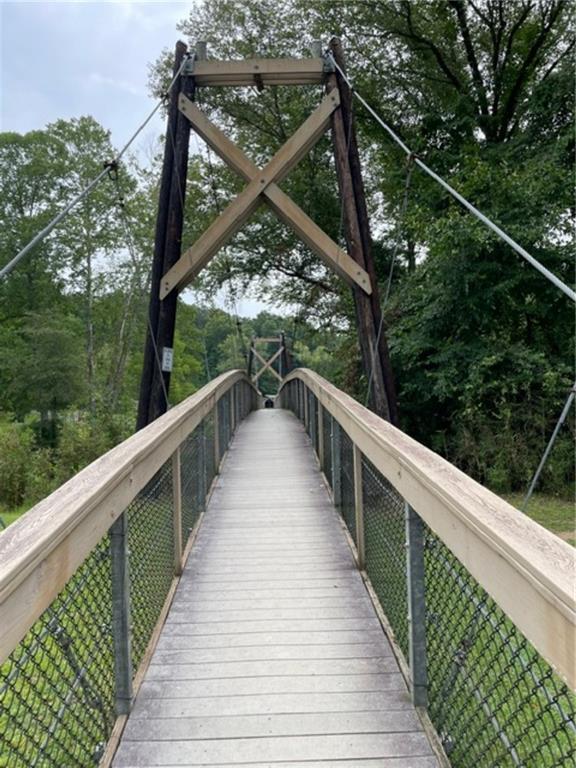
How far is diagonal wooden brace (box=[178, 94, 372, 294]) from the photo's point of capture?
221 inches

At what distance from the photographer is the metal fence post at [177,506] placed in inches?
112

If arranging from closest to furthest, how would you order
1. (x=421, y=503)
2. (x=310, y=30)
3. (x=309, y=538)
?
(x=421, y=503)
(x=309, y=538)
(x=310, y=30)

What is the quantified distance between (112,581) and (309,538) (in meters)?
1.87

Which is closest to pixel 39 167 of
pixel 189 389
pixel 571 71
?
pixel 189 389

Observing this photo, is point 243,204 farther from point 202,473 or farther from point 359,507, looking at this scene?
point 359,507

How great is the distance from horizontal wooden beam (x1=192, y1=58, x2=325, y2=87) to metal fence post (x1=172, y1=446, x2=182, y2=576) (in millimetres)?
4588

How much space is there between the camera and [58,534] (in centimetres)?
121

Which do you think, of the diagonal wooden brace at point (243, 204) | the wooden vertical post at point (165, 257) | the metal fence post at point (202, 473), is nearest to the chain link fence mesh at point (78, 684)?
the metal fence post at point (202, 473)

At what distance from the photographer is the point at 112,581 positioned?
1.84 metres

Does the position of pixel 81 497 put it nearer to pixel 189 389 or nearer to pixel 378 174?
pixel 378 174

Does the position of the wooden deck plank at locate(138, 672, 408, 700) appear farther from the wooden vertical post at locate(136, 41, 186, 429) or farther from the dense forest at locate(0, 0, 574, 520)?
the dense forest at locate(0, 0, 574, 520)

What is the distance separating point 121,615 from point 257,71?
5.63 m

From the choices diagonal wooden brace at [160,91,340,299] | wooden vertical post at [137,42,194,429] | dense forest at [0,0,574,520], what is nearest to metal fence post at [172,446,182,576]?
wooden vertical post at [137,42,194,429]

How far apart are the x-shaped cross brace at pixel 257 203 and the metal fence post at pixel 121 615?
394 cm
